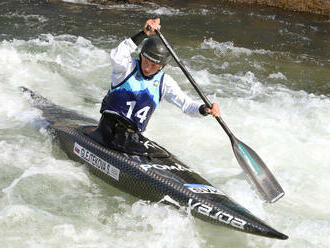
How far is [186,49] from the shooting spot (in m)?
9.42

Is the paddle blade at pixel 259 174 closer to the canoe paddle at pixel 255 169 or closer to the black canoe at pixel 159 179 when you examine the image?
the canoe paddle at pixel 255 169

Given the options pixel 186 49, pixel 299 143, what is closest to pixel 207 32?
pixel 186 49

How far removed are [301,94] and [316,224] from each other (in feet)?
12.8

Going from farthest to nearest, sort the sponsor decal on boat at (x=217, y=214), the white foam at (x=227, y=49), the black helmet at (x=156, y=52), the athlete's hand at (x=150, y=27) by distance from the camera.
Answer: the white foam at (x=227, y=49), the athlete's hand at (x=150, y=27), the black helmet at (x=156, y=52), the sponsor decal on boat at (x=217, y=214)

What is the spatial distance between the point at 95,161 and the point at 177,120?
2079mm

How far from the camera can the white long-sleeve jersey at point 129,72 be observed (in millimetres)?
4016

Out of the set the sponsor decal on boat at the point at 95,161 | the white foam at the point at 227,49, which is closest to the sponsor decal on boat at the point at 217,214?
the sponsor decal on boat at the point at 95,161

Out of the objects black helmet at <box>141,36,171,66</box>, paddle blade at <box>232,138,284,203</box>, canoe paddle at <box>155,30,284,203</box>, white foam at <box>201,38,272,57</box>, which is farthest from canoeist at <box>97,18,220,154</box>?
white foam at <box>201,38,272,57</box>

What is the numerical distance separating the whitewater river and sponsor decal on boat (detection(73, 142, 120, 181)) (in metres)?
0.15

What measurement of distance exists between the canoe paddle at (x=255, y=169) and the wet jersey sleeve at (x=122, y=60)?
0.30 metres

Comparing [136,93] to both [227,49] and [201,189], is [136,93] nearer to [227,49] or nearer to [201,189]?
[201,189]

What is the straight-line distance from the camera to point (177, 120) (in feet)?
20.9

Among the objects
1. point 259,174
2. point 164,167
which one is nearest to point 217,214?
point 164,167

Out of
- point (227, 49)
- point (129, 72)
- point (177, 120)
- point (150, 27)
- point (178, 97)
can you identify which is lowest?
point (177, 120)
